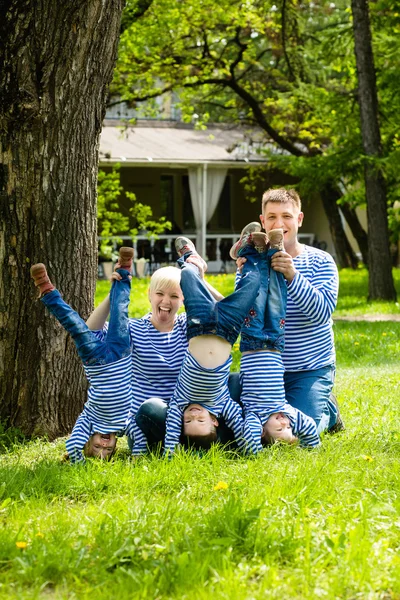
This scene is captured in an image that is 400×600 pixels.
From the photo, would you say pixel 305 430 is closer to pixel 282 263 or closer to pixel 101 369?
pixel 282 263

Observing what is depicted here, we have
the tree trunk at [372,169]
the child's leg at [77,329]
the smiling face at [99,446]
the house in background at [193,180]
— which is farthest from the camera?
the house in background at [193,180]

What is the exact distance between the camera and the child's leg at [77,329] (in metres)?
4.64

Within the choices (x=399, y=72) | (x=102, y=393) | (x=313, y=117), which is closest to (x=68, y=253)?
(x=102, y=393)

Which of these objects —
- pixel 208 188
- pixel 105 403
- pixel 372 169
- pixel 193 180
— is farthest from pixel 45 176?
pixel 208 188

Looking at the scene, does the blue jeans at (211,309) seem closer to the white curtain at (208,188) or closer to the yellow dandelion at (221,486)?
the yellow dandelion at (221,486)

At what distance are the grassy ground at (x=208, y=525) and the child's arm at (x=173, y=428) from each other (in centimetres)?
17

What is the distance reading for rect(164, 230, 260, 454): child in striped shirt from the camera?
4527 millimetres

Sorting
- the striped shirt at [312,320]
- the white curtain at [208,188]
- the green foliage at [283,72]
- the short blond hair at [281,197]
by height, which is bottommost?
the striped shirt at [312,320]

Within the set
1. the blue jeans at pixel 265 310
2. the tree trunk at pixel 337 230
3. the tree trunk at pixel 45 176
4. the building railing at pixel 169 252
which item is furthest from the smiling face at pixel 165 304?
the building railing at pixel 169 252

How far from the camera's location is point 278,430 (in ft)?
15.5

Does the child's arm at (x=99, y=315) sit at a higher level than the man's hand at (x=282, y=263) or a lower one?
lower

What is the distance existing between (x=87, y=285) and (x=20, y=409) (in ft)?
3.06

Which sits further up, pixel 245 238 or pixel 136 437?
pixel 245 238

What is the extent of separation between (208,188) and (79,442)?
22.9 m
